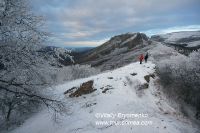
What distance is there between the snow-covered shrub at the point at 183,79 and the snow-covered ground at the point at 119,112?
8.19ft

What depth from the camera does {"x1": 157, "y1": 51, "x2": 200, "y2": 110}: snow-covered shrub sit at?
80.3 ft

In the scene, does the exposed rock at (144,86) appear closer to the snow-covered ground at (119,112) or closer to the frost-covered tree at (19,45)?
the snow-covered ground at (119,112)

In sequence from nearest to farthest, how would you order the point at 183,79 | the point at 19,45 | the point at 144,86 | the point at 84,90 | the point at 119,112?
1. the point at 19,45
2. the point at 119,112
3. the point at 84,90
4. the point at 144,86
5. the point at 183,79

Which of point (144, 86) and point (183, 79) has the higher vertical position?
point (183, 79)

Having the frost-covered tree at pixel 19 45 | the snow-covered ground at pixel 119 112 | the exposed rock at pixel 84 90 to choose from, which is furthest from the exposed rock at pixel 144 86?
the frost-covered tree at pixel 19 45

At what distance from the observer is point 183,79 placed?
26.6 meters

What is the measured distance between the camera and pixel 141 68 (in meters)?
28.7

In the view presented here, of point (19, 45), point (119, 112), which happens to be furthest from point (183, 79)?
point (19, 45)

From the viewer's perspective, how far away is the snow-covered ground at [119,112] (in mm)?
13500

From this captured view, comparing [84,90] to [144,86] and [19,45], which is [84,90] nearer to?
[144,86]

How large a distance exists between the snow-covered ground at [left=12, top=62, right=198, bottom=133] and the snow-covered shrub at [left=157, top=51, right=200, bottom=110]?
2497mm

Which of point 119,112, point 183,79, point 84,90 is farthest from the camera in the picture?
point 183,79

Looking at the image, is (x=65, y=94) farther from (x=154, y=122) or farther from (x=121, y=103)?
(x=154, y=122)

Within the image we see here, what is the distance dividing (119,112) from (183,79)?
14029mm
